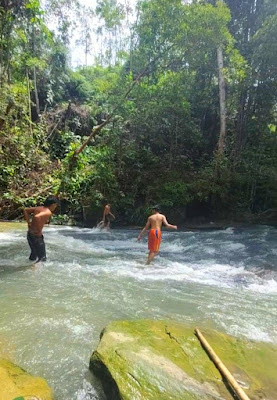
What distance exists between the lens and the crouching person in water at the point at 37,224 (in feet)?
20.2

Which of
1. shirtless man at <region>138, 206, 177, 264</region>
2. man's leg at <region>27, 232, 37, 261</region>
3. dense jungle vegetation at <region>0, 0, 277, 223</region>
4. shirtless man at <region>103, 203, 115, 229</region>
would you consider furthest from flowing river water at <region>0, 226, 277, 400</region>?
dense jungle vegetation at <region>0, 0, 277, 223</region>

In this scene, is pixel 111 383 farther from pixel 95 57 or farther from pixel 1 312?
pixel 95 57

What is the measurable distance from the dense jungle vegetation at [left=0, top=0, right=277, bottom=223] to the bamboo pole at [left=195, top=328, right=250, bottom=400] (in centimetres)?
1142

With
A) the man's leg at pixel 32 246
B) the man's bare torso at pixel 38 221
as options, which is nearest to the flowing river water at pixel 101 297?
the man's leg at pixel 32 246

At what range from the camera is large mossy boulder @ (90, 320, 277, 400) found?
230cm

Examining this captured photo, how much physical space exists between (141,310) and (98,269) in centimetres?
215

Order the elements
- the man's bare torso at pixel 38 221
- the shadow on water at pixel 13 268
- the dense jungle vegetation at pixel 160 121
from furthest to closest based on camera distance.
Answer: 1. the dense jungle vegetation at pixel 160 121
2. the man's bare torso at pixel 38 221
3. the shadow on water at pixel 13 268

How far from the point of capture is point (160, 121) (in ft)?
55.4

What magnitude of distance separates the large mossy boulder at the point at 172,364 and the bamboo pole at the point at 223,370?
0.05 meters

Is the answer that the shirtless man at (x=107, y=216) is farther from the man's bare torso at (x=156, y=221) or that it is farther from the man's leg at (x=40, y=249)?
the man's leg at (x=40, y=249)

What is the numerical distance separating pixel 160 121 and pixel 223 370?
1540 centimetres

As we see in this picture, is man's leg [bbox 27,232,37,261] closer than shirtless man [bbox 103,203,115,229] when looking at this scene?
Yes

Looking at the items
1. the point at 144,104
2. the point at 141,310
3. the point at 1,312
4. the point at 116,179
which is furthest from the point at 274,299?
the point at 144,104

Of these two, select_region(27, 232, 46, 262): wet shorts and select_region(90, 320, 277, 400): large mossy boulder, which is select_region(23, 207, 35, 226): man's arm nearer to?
select_region(27, 232, 46, 262): wet shorts
